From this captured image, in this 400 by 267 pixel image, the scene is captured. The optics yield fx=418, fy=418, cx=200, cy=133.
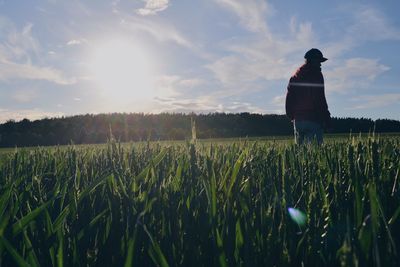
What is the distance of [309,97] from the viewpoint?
8320mm

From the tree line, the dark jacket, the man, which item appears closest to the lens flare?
the man

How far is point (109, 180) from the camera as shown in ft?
5.46

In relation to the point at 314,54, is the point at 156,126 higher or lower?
lower

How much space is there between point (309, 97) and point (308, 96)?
28mm

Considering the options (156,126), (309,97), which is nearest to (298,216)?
(309,97)

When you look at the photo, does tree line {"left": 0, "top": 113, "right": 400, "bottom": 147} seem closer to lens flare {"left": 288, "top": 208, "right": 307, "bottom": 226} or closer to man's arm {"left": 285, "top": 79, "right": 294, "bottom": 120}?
man's arm {"left": 285, "top": 79, "right": 294, "bottom": 120}

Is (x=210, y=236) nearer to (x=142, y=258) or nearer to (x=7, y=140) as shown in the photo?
(x=142, y=258)

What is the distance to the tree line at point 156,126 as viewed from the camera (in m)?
31.3

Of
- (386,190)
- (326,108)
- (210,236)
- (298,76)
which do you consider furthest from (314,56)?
(210,236)

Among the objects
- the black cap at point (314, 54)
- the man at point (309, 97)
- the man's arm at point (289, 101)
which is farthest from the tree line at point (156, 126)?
the black cap at point (314, 54)

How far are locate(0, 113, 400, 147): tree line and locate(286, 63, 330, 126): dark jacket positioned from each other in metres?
22.2

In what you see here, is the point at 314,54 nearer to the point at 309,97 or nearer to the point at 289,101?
the point at 309,97

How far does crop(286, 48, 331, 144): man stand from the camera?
8.28 m

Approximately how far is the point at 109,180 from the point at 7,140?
1269 inches
